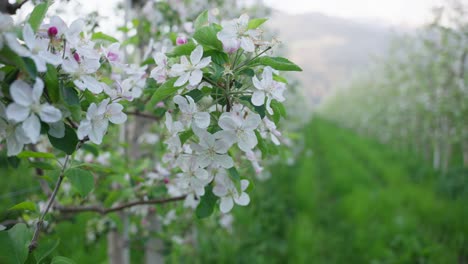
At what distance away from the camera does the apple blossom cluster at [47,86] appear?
641 mm

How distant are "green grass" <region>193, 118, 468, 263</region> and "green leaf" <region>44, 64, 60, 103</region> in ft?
10.0

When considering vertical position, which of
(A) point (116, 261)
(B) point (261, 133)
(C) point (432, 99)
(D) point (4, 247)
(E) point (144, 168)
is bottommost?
(C) point (432, 99)

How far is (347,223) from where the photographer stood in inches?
183

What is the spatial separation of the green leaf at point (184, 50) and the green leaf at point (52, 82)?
1.00 feet

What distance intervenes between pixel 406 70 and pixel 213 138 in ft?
31.4

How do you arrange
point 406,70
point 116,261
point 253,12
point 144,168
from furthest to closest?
point 406,70 < point 253,12 < point 116,261 < point 144,168

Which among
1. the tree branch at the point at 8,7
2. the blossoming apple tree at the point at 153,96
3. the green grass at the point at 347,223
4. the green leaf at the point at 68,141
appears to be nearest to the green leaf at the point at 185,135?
the blossoming apple tree at the point at 153,96

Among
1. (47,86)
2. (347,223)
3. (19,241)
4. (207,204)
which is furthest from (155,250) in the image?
(347,223)

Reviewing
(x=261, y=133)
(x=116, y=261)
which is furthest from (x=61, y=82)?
(x=116, y=261)

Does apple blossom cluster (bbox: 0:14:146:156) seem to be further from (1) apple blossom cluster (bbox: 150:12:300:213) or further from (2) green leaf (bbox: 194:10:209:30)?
(2) green leaf (bbox: 194:10:209:30)

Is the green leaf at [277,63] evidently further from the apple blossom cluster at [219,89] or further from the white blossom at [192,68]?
the white blossom at [192,68]

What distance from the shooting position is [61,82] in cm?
74

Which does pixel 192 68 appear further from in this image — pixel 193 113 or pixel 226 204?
pixel 226 204

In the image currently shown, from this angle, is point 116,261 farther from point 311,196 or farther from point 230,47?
point 311,196
